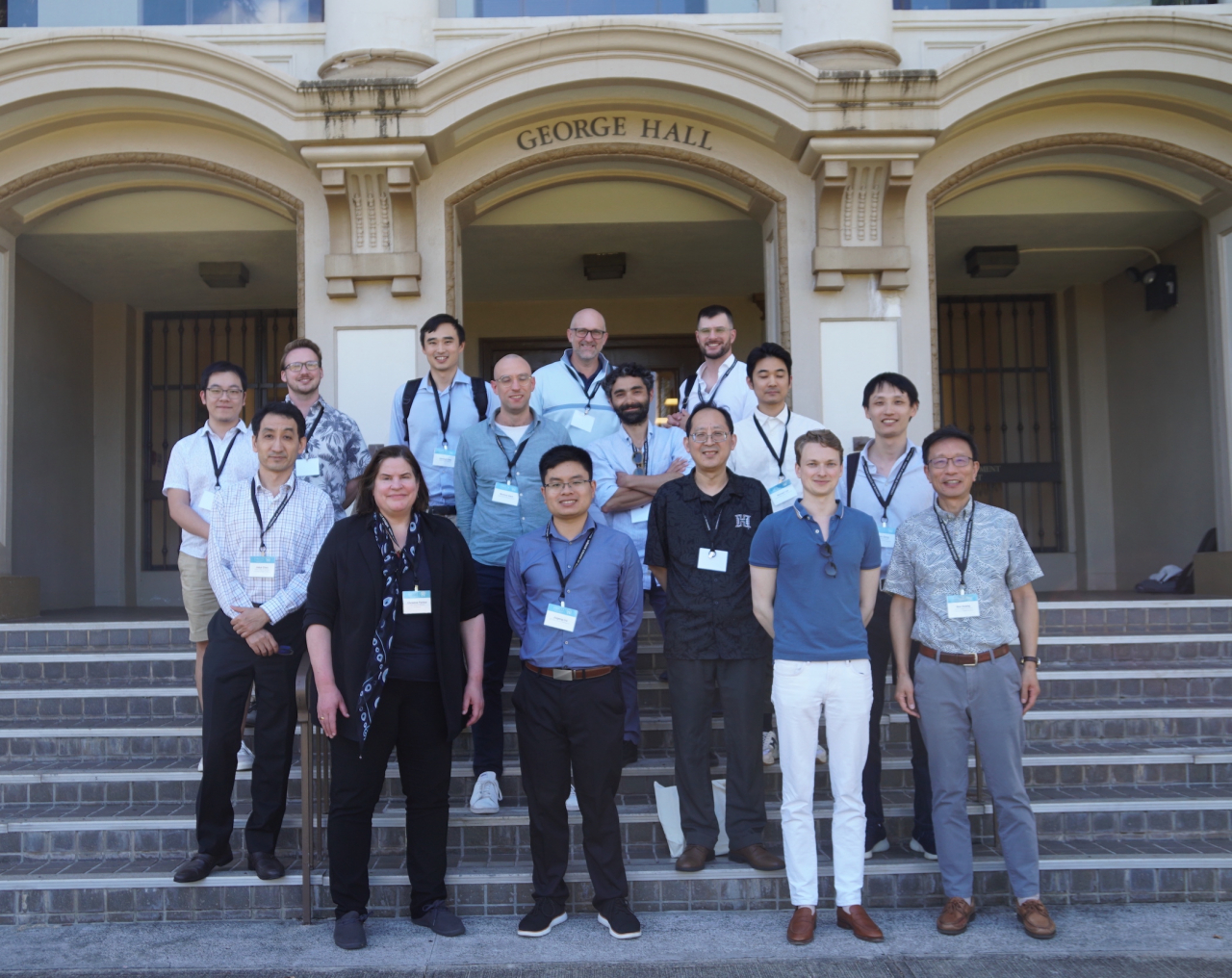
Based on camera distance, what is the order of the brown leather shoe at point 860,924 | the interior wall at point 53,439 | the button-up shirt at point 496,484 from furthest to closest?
the interior wall at point 53,439
the button-up shirt at point 496,484
the brown leather shoe at point 860,924

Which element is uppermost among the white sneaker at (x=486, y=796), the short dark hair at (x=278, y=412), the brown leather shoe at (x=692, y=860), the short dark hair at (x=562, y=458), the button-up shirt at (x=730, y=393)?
the button-up shirt at (x=730, y=393)

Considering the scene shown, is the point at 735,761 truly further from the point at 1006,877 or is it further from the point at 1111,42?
the point at 1111,42

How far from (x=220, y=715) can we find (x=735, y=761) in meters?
1.98

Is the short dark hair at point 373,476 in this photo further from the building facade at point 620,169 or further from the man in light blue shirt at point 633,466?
the building facade at point 620,169

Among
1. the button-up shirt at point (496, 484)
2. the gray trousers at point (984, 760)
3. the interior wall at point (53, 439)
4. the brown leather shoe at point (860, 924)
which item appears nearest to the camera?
the brown leather shoe at point (860, 924)

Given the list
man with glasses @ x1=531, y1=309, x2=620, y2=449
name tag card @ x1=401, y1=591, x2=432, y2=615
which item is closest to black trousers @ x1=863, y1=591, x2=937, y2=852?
man with glasses @ x1=531, y1=309, x2=620, y2=449

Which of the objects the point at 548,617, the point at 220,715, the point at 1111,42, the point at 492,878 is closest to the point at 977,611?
the point at 548,617

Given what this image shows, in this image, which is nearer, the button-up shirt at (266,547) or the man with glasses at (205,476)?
the button-up shirt at (266,547)

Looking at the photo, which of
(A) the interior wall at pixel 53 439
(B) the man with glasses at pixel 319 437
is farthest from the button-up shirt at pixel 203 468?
(A) the interior wall at pixel 53 439

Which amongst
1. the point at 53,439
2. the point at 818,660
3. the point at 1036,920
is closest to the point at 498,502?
the point at 818,660

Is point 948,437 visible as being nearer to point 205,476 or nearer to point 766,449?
point 766,449

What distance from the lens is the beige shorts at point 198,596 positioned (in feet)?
14.8

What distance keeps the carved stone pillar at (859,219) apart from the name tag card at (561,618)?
151 inches

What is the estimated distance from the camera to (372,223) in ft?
22.1
